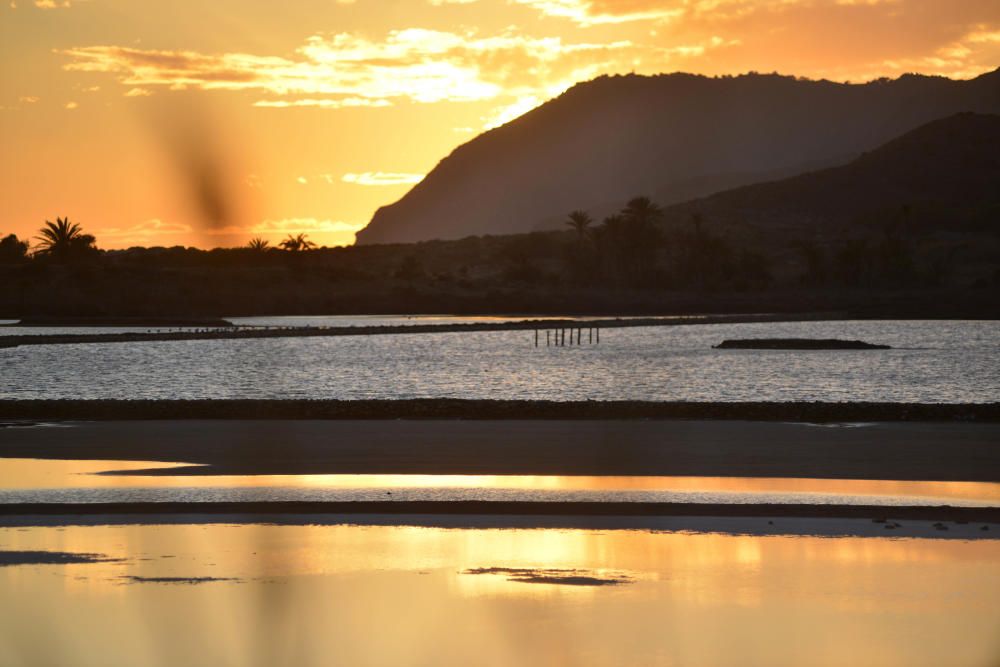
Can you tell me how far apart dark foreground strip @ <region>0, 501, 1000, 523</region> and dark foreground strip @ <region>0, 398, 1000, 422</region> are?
633 inches

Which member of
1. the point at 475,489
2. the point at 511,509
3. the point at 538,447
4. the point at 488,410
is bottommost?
the point at 488,410

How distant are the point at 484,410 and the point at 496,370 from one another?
1328 inches

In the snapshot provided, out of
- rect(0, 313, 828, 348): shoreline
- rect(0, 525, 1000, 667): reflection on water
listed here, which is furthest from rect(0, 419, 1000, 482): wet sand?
rect(0, 313, 828, 348): shoreline

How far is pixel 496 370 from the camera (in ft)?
229

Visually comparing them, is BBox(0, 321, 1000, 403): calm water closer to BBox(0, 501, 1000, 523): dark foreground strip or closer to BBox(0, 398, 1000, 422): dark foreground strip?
BBox(0, 398, 1000, 422): dark foreground strip

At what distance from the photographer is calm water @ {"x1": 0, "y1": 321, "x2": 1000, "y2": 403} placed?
51.6m

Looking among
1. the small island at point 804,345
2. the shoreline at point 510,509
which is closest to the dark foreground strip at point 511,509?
the shoreline at point 510,509

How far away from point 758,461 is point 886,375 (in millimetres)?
42865

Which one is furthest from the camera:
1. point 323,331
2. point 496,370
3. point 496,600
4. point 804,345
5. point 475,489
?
point 323,331

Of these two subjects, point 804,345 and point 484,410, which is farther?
point 804,345

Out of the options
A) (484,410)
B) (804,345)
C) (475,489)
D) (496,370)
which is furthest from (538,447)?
(804,345)

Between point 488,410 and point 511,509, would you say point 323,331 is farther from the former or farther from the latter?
point 511,509

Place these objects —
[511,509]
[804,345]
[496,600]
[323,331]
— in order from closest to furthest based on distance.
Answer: [496,600] < [511,509] < [804,345] < [323,331]

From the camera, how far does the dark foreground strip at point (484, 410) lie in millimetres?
34094
